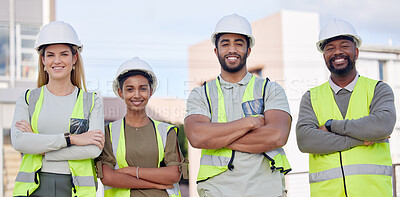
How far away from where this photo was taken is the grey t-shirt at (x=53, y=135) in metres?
3.94

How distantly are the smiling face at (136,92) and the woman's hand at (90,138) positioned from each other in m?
0.53

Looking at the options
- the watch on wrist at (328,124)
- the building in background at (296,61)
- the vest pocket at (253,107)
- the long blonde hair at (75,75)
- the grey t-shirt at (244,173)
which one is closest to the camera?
the grey t-shirt at (244,173)

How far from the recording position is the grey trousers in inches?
157

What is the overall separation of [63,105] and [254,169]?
1.91 metres

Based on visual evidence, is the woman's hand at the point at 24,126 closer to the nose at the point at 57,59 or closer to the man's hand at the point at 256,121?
the nose at the point at 57,59

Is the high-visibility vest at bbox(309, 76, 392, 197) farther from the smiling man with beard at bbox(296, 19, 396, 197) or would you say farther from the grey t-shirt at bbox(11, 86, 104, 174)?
the grey t-shirt at bbox(11, 86, 104, 174)

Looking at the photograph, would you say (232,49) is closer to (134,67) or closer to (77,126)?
(134,67)

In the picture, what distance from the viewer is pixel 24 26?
11.6m

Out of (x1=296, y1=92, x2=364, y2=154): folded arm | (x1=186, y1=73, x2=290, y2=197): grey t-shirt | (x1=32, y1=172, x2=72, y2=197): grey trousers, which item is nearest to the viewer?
(x1=186, y1=73, x2=290, y2=197): grey t-shirt

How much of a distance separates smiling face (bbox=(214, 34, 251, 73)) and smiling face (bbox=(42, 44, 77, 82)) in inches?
58.3

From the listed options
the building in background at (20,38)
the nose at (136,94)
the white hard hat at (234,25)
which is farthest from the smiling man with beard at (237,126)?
the building in background at (20,38)

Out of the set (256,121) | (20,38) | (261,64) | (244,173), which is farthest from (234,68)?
(261,64)

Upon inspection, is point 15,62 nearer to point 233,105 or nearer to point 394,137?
point 233,105

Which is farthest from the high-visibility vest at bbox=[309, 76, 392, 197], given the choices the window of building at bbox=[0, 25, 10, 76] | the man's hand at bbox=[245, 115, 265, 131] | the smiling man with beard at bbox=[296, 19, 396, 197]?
the window of building at bbox=[0, 25, 10, 76]
